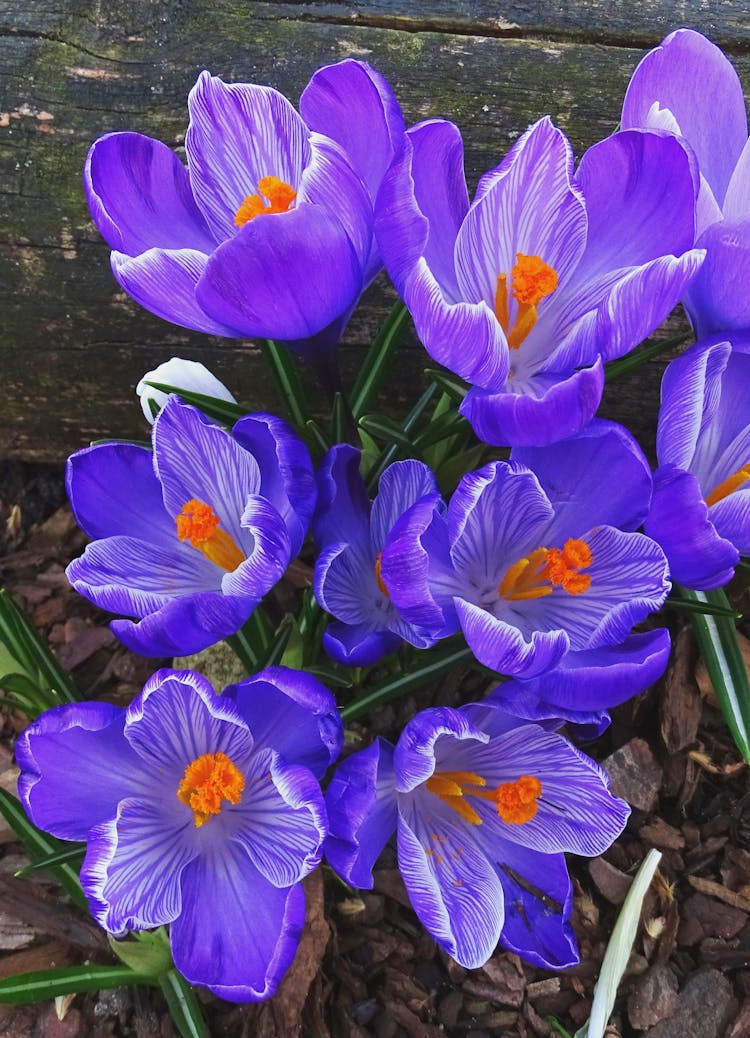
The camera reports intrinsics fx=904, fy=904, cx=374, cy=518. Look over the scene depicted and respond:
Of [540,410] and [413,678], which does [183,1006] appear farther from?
[540,410]

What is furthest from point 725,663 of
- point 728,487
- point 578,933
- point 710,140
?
point 710,140

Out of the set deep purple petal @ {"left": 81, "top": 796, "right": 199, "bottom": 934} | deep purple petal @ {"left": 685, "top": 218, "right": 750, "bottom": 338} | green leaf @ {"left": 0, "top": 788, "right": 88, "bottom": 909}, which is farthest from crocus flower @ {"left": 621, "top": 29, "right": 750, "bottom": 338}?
green leaf @ {"left": 0, "top": 788, "right": 88, "bottom": 909}

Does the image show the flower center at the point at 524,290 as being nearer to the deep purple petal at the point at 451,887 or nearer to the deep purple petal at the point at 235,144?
the deep purple petal at the point at 235,144

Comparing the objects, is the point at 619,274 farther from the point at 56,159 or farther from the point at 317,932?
the point at 317,932

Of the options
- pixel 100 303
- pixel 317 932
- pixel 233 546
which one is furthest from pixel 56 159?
pixel 317 932

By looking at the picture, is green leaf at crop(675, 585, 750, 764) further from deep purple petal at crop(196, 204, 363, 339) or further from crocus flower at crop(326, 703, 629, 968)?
deep purple petal at crop(196, 204, 363, 339)
